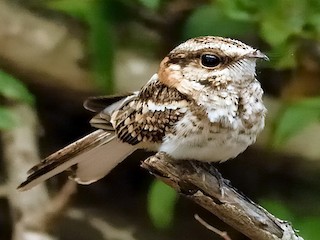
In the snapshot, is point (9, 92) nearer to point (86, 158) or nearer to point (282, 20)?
point (86, 158)

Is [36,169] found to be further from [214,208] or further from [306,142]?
[306,142]

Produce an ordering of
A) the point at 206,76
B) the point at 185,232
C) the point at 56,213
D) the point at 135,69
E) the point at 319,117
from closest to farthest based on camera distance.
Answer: the point at 206,76, the point at 319,117, the point at 56,213, the point at 135,69, the point at 185,232

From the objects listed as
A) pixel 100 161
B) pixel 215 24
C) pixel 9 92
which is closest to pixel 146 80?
pixel 215 24

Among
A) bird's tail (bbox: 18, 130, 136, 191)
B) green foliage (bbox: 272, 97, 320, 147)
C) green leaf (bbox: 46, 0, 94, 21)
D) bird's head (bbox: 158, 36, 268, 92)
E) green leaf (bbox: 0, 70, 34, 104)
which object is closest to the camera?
bird's head (bbox: 158, 36, 268, 92)

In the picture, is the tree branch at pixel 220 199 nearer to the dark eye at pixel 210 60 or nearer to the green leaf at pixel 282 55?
the dark eye at pixel 210 60

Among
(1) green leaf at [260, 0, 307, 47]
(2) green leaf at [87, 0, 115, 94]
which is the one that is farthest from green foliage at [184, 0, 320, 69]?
(2) green leaf at [87, 0, 115, 94]

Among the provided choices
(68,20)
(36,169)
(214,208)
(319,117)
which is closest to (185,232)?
(68,20)

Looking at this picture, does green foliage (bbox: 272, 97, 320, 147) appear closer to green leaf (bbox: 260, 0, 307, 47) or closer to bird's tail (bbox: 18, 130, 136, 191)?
green leaf (bbox: 260, 0, 307, 47)
